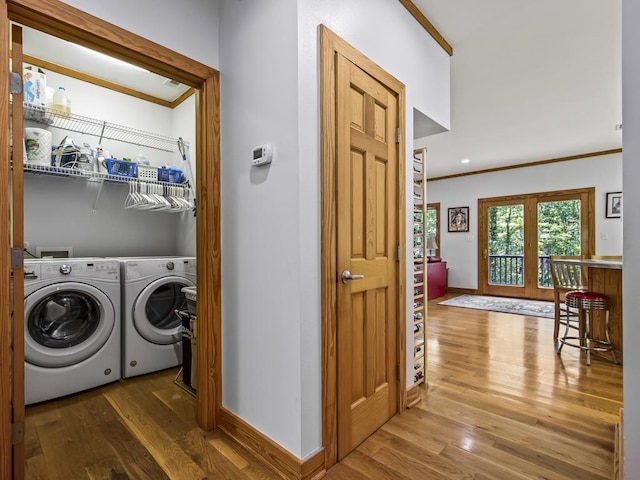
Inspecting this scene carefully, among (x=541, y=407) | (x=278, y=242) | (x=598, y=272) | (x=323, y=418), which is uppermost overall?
(x=278, y=242)

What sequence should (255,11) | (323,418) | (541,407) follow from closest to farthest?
(323,418) → (255,11) → (541,407)

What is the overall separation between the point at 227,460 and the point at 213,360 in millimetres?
497

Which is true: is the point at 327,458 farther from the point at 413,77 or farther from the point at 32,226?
the point at 32,226

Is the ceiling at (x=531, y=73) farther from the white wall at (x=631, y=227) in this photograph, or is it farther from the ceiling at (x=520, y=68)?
the white wall at (x=631, y=227)

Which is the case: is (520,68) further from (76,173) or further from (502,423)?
(76,173)

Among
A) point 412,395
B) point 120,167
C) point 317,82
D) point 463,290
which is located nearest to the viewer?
point 317,82

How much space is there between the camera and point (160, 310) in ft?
9.18

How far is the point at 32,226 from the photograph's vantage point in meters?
2.67

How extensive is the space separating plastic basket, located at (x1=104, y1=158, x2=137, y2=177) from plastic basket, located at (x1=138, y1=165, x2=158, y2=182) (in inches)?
2.3

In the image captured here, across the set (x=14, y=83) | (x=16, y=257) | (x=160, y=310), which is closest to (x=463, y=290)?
(x=160, y=310)

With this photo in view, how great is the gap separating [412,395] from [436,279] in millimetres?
4681

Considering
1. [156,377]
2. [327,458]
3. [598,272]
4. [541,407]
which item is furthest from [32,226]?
[598,272]

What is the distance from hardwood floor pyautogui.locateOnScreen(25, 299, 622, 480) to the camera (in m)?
1.51

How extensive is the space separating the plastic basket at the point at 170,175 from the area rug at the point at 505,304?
15.7 feet
